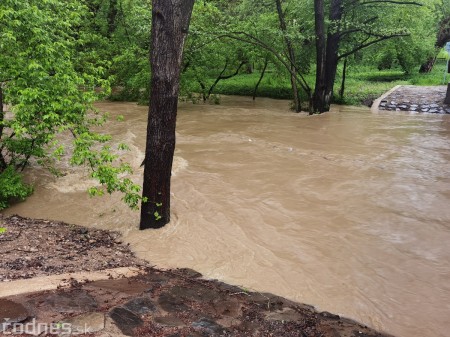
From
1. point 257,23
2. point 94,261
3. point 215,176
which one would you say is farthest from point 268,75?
point 94,261

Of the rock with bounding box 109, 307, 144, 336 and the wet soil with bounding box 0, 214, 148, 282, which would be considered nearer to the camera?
the rock with bounding box 109, 307, 144, 336

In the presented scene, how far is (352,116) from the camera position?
58.1 ft

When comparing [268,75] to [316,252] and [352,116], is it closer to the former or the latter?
[352,116]

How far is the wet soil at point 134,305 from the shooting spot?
3205 millimetres

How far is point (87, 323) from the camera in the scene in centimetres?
317

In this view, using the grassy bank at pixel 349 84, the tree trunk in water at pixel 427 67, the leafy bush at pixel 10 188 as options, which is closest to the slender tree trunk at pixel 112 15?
the grassy bank at pixel 349 84

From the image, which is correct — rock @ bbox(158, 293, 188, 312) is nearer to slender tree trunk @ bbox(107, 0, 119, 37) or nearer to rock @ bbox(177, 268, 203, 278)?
rock @ bbox(177, 268, 203, 278)

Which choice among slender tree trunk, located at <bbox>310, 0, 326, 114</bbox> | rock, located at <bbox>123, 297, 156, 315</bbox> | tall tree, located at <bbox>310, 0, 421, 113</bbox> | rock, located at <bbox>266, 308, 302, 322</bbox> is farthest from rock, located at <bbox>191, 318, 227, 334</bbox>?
slender tree trunk, located at <bbox>310, 0, 326, 114</bbox>

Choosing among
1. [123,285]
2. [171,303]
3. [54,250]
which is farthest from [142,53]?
[171,303]

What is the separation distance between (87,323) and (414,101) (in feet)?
68.0

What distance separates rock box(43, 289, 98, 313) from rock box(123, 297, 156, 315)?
0.30 m

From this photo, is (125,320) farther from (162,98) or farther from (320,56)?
(320,56)

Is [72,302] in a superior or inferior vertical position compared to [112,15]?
inferior

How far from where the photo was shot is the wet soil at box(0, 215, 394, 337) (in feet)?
10.5
